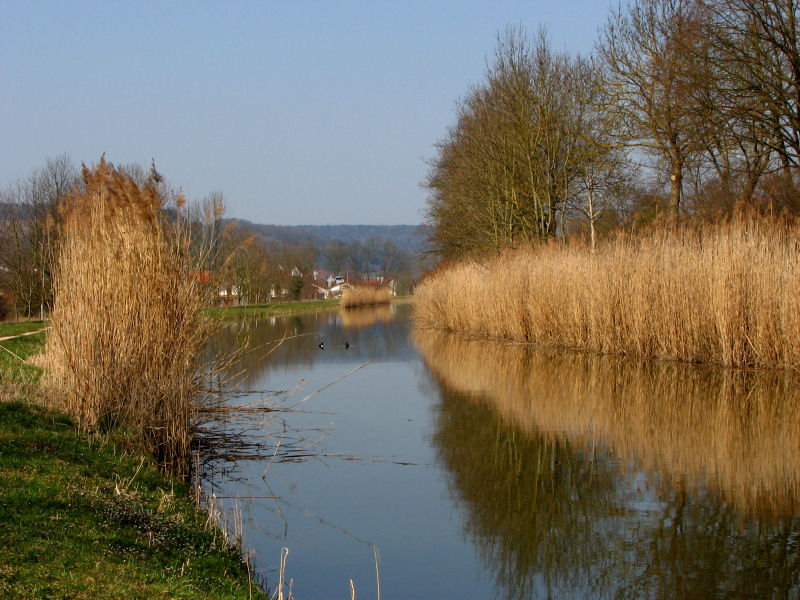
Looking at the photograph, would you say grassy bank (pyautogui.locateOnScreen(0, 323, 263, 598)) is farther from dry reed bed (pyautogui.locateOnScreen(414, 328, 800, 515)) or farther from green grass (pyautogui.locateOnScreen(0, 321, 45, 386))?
dry reed bed (pyautogui.locateOnScreen(414, 328, 800, 515))

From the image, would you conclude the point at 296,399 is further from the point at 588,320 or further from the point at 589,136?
the point at 589,136

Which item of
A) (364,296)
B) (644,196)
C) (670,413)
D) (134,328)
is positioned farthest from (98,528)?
(364,296)

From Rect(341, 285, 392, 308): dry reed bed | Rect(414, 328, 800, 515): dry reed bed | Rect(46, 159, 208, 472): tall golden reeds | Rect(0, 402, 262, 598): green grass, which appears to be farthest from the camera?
Rect(341, 285, 392, 308): dry reed bed

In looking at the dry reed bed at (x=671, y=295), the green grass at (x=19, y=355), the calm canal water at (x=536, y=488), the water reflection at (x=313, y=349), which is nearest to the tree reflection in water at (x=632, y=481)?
the calm canal water at (x=536, y=488)

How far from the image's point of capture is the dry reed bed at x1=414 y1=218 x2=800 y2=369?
11562 mm

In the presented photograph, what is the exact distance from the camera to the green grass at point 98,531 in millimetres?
3607

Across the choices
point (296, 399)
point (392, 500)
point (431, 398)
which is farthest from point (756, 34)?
point (392, 500)

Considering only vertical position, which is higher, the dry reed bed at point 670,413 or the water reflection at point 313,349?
the dry reed bed at point 670,413

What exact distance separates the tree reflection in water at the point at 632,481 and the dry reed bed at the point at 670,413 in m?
Result: 0.02

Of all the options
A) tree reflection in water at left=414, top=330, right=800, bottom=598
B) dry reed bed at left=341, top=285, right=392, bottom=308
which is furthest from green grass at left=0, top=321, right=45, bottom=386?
dry reed bed at left=341, top=285, right=392, bottom=308

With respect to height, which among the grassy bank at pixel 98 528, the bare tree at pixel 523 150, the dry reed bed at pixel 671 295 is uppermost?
the bare tree at pixel 523 150

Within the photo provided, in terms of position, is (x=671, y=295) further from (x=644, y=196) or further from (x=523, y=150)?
(x=644, y=196)

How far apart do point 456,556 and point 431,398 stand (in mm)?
6403

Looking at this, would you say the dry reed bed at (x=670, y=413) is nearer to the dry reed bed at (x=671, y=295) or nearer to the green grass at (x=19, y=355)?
the dry reed bed at (x=671, y=295)
